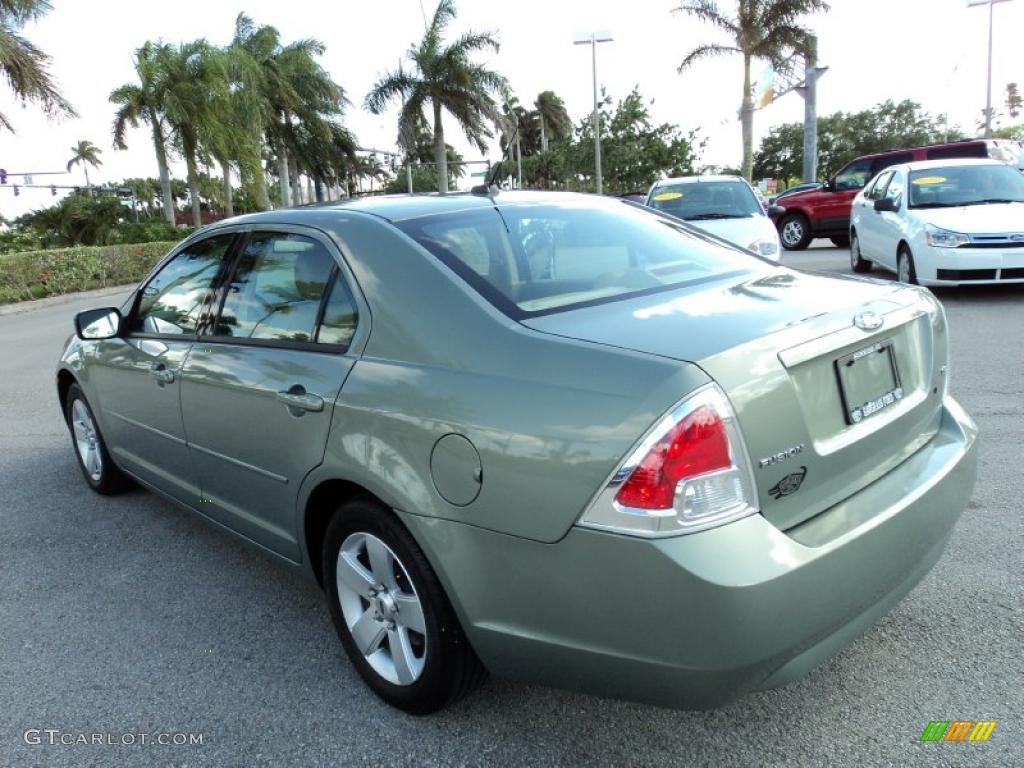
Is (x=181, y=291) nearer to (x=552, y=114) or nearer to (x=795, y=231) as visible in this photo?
(x=795, y=231)

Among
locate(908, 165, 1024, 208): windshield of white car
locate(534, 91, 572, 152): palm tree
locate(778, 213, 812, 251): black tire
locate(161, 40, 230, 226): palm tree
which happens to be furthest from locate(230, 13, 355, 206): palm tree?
locate(534, 91, 572, 152): palm tree

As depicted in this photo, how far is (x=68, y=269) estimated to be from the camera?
19000 mm

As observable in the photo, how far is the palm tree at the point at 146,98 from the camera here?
30922 millimetres

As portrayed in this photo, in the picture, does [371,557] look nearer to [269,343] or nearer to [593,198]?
[269,343]

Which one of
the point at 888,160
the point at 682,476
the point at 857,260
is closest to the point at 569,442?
the point at 682,476

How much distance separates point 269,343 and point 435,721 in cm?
140

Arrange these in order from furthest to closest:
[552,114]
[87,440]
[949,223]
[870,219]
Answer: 1. [552,114]
2. [870,219]
3. [949,223]
4. [87,440]

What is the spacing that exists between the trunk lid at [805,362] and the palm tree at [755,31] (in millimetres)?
30827

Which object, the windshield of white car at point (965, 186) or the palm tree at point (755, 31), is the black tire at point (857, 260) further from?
the palm tree at point (755, 31)

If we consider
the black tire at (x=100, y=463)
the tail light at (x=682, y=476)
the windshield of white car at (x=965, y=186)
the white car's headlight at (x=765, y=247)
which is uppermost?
the windshield of white car at (x=965, y=186)

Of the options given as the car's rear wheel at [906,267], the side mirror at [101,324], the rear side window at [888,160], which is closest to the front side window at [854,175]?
the rear side window at [888,160]

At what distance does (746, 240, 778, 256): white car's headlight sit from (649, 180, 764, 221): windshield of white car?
95 centimetres

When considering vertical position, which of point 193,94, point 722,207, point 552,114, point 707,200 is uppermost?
point 552,114

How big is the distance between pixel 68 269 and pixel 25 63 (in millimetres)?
4869
